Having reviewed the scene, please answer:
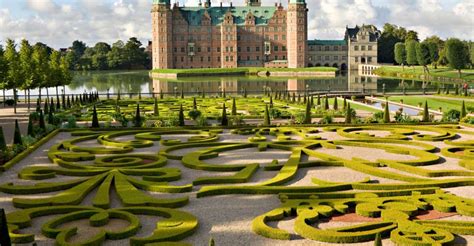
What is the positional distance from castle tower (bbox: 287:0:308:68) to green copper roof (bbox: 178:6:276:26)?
21.4 ft

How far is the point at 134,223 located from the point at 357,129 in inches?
548

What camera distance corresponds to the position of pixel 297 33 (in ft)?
352

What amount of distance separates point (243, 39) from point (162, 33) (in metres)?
15.1

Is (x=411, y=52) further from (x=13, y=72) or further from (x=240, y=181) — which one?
(x=240, y=181)

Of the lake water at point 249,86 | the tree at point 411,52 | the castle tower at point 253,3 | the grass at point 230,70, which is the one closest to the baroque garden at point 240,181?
the lake water at point 249,86

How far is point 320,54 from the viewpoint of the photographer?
114688 millimetres

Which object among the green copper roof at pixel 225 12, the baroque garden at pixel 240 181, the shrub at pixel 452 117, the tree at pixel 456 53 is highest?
the green copper roof at pixel 225 12

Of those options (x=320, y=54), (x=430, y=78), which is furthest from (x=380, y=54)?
(x=430, y=78)

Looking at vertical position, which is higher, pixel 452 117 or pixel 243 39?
pixel 243 39

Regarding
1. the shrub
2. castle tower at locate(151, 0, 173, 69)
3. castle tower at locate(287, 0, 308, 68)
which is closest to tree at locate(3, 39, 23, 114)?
→ the shrub

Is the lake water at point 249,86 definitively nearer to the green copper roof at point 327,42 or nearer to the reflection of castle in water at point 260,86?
the reflection of castle in water at point 260,86

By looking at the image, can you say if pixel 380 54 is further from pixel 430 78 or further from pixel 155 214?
pixel 155 214

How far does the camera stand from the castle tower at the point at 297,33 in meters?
106

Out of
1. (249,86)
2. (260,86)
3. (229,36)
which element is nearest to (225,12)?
(229,36)
